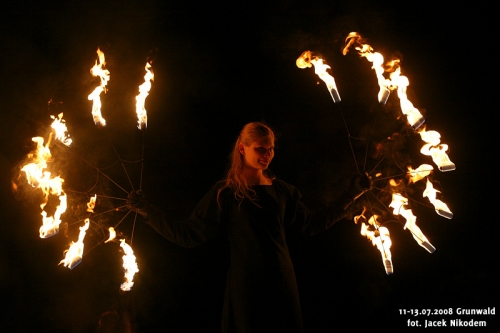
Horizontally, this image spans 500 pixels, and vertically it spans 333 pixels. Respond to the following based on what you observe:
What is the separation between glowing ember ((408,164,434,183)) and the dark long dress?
0.57 metres

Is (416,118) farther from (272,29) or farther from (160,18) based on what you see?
(160,18)

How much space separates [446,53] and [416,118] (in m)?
1.24

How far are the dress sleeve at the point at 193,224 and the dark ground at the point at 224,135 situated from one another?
73cm

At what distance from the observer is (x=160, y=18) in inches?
140

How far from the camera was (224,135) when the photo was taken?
352 centimetres

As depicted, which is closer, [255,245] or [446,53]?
[255,245]

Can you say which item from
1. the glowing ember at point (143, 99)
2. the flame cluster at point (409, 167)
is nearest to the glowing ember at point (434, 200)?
the flame cluster at point (409, 167)

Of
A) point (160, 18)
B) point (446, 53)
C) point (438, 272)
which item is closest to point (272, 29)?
point (160, 18)

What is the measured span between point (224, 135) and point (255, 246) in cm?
131

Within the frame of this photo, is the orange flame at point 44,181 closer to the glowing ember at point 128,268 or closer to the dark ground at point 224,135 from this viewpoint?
the dark ground at point 224,135

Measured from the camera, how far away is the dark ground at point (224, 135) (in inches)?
131

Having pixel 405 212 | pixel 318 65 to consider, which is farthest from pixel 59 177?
pixel 405 212

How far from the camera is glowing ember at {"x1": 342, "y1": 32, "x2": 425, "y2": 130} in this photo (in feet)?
8.79

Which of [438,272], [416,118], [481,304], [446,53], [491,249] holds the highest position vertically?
[446,53]
